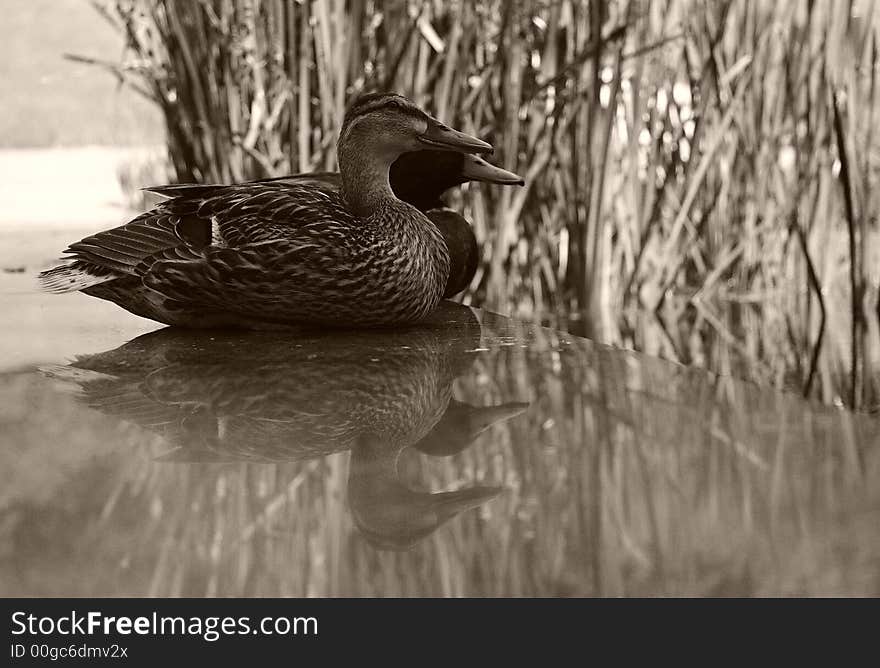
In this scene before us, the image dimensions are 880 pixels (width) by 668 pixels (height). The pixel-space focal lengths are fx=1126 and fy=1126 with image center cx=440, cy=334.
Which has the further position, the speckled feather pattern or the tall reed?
the tall reed

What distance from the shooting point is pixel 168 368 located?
1546mm

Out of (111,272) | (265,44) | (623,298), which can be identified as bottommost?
(623,298)

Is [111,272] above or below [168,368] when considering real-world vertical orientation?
above

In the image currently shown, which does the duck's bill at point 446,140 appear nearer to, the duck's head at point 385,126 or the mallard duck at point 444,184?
the duck's head at point 385,126

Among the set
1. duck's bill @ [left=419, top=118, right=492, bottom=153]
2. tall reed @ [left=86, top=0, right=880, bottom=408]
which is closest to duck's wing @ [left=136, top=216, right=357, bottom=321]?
duck's bill @ [left=419, top=118, right=492, bottom=153]

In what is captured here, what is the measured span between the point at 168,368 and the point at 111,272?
34cm

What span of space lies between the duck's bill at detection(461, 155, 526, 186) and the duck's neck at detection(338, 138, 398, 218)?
11.3 inches

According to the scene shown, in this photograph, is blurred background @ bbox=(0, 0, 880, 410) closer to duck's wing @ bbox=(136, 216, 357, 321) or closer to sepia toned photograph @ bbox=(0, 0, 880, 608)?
sepia toned photograph @ bbox=(0, 0, 880, 608)

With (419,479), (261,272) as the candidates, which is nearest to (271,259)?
(261,272)

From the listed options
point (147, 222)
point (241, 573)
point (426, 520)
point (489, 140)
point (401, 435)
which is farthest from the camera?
point (489, 140)

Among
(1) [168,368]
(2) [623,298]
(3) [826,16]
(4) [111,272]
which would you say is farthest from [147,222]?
(3) [826,16]

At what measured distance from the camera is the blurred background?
2416mm

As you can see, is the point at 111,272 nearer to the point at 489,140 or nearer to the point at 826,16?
the point at 489,140

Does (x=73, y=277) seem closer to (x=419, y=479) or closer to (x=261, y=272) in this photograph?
(x=261, y=272)
